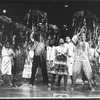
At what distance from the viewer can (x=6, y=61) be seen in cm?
498

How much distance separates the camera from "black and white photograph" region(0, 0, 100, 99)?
4938 millimetres

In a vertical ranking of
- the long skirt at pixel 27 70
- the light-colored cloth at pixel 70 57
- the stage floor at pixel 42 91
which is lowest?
the stage floor at pixel 42 91

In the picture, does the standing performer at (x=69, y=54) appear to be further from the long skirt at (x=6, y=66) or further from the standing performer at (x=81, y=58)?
the long skirt at (x=6, y=66)

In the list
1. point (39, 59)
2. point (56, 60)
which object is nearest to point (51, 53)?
point (56, 60)

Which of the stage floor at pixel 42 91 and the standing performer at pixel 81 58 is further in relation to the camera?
the standing performer at pixel 81 58

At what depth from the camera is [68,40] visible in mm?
4949

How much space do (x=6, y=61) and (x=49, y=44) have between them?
3.42ft

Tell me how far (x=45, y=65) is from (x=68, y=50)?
2.01 feet

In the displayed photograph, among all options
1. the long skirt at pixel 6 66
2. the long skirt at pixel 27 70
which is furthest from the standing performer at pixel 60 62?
the long skirt at pixel 6 66

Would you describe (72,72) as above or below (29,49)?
below

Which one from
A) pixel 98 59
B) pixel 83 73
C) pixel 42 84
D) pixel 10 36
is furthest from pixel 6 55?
pixel 98 59

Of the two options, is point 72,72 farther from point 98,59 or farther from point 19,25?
point 19,25

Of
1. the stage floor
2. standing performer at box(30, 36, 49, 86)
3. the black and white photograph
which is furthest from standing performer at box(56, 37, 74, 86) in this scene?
standing performer at box(30, 36, 49, 86)

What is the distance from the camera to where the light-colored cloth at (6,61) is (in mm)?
4969
